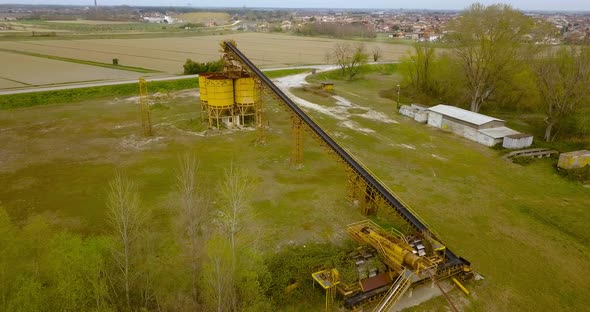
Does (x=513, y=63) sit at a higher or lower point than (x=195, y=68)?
higher

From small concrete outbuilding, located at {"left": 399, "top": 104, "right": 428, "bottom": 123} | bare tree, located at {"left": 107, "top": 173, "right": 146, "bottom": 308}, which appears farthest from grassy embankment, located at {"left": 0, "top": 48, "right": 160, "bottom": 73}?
bare tree, located at {"left": 107, "top": 173, "right": 146, "bottom": 308}

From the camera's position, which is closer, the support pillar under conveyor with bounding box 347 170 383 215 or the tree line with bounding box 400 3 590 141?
the support pillar under conveyor with bounding box 347 170 383 215

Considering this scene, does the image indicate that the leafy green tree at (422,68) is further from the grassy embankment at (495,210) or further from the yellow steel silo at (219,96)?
the yellow steel silo at (219,96)

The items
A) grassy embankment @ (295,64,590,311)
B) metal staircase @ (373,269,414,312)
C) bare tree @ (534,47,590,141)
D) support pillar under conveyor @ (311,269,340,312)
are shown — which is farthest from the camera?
bare tree @ (534,47,590,141)

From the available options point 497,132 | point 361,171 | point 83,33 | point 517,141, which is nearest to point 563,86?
point 497,132

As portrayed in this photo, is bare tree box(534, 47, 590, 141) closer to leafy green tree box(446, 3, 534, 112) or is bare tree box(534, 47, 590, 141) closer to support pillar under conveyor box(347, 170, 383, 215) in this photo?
leafy green tree box(446, 3, 534, 112)

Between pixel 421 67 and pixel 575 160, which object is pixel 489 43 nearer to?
pixel 421 67

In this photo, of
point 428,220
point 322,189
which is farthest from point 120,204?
point 428,220
